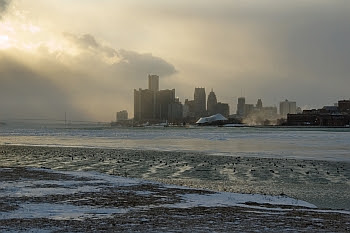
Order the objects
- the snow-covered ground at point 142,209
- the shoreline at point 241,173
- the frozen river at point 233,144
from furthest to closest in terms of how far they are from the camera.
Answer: the frozen river at point 233,144, the shoreline at point 241,173, the snow-covered ground at point 142,209

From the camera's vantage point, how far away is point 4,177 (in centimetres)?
2605

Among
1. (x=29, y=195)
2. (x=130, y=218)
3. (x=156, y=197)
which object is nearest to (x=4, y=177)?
(x=29, y=195)

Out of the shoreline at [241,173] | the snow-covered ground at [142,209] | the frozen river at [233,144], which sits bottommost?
the shoreline at [241,173]

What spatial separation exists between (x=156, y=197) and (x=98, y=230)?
7.29 metres

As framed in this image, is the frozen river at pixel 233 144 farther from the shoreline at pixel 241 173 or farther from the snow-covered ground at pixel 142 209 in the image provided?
the snow-covered ground at pixel 142 209

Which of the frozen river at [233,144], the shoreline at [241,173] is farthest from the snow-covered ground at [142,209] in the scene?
the frozen river at [233,144]

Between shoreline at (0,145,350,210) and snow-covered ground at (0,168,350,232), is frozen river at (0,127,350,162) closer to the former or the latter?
shoreline at (0,145,350,210)

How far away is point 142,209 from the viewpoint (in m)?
17.0

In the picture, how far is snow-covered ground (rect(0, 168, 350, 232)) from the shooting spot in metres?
13.8

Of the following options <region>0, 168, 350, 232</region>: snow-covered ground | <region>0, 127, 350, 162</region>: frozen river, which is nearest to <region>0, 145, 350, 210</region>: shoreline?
<region>0, 168, 350, 232</region>: snow-covered ground

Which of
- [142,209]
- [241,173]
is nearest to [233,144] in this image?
[241,173]

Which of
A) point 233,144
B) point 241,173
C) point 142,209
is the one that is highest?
point 142,209

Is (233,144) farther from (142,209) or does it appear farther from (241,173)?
(142,209)

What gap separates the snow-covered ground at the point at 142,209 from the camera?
1381 centimetres
